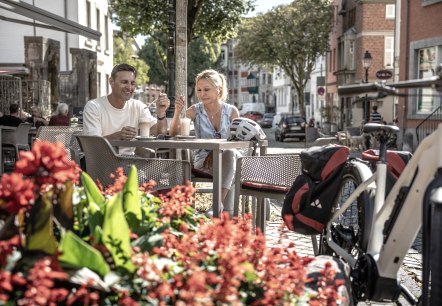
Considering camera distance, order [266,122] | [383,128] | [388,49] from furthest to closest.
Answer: [266,122], [388,49], [383,128]

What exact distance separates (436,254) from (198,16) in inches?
739

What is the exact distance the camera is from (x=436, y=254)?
2385mm

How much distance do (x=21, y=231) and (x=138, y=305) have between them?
1.31 ft

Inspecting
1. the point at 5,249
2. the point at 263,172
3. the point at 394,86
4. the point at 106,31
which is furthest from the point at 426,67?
the point at 5,249

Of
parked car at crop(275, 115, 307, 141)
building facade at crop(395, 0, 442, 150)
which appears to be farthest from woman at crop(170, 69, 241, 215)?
parked car at crop(275, 115, 307, 141)

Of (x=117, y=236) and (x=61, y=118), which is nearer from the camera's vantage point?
(x=117, y=236)

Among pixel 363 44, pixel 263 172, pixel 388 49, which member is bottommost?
pixel 263 172

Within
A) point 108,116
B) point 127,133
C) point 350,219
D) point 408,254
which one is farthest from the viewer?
point 108,116

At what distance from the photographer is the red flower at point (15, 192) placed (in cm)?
183

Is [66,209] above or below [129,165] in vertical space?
above

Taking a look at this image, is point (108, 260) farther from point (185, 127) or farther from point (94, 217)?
point (185, 127)

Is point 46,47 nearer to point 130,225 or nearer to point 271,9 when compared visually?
point 130,225

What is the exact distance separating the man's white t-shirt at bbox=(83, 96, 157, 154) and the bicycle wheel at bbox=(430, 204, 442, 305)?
377 cm

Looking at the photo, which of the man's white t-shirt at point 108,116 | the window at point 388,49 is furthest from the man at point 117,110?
the window at point 388,49
